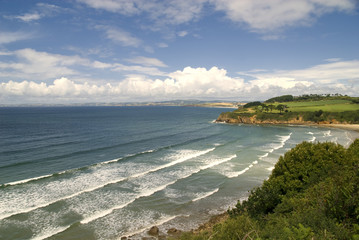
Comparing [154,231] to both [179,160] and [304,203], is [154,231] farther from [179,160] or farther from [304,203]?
[179,160]

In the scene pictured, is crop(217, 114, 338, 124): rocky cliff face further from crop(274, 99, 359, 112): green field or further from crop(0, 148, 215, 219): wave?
crop(0, 148, 215, 219): wave

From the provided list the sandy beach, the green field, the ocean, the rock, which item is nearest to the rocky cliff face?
the sandy beach

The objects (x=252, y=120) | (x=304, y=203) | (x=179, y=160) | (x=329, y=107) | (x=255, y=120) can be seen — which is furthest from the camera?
(x=329, y=107)

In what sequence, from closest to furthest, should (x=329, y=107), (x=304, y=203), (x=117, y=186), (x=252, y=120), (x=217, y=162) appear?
(x=304, y=203) < (x=117, y=186) < (x=217, y=162) < (x=252, y=120) < (x=329, y=107)

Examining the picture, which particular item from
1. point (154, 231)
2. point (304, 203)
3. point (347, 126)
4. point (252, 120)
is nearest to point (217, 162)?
point (154, 231)

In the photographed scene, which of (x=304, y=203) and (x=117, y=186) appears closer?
(x=304, y=203)

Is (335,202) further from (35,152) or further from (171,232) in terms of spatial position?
(35,152)

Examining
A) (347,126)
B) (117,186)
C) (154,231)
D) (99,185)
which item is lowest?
(154,231)

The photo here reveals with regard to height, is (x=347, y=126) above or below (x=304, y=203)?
below

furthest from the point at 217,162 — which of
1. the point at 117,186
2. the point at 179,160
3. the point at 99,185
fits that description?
the point at 99,185

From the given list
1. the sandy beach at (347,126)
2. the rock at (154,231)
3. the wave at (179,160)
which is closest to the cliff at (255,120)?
the sandy beach at (347,126)
